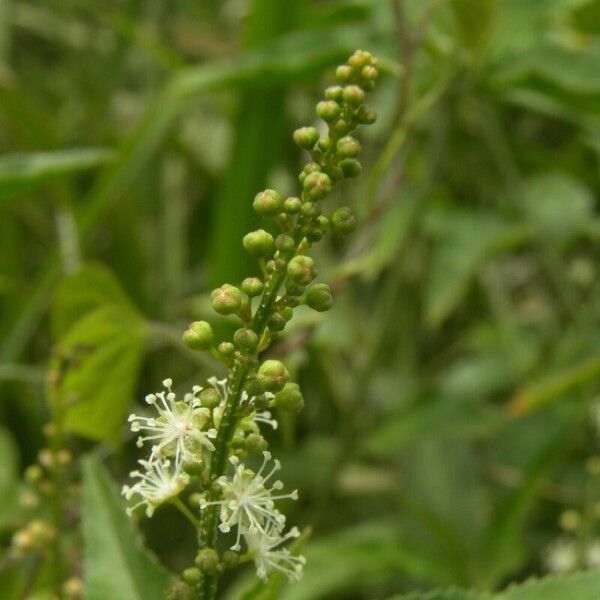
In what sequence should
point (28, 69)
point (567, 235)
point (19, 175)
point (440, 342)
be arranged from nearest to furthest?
point (19, 175) < point (567, 235) < point (440, 342) < point (28, 69)

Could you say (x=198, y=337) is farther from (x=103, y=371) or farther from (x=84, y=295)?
(x=84, y=295)

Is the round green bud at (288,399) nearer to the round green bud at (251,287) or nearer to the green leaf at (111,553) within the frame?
the round green bud at (251,287)

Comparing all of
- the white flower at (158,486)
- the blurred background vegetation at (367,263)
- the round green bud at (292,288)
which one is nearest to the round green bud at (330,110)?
the round green bud at (292,288)

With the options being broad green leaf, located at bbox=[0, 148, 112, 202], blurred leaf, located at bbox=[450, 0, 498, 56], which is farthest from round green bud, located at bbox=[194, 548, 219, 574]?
blurred leaf, located at bbox=[450, 0, 498, 56]

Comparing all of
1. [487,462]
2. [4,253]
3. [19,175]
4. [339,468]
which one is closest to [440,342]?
[487,462]

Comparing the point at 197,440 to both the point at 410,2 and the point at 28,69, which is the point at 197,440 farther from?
the point at 28,69

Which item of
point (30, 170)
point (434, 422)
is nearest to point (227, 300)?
point (30, 170)
